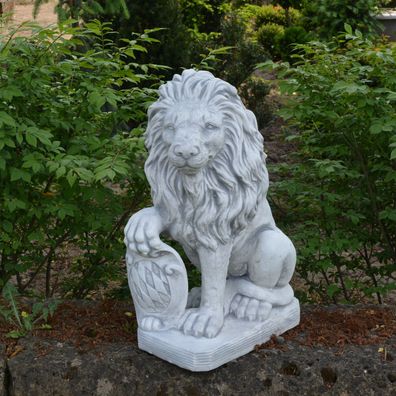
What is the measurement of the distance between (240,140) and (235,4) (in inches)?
494

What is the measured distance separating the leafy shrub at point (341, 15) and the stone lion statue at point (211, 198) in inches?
285

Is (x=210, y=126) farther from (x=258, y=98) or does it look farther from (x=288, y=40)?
(x=288, y=40)

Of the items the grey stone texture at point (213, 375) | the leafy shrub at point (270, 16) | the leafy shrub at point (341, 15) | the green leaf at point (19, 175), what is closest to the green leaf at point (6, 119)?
the green leaf at point (19, 175)

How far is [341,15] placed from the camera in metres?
9.59

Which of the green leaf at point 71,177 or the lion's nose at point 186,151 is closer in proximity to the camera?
the lion's nose at point 186,151

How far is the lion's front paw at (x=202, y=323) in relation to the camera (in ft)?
8.76

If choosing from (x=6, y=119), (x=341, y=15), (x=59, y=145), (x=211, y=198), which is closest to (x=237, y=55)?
(x=341, y=15)

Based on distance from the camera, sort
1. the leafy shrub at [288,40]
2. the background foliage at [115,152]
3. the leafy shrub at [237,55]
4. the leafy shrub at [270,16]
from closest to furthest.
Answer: the background foliage at [115,152], the leafy shrub at [237,55], the leafy shrub at [288,40], the leafy shrub at [270,16]

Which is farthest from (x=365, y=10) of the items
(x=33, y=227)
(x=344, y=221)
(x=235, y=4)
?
(x=33, y=227)

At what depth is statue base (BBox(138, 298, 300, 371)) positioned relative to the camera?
8.57 ft

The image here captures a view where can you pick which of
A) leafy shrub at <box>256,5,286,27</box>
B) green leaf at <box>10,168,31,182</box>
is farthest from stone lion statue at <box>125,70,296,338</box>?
leafy shrub at <box>256,5,286,27</box>

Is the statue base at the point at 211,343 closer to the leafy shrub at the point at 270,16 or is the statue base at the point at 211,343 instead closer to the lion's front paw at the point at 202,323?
the lion's front paw at the point at 202,323

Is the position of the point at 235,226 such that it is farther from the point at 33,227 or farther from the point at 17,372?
the point at 33,227

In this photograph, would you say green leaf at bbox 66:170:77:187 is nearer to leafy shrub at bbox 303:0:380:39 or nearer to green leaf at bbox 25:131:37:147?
green leaf at bbox 25:131:37:147
